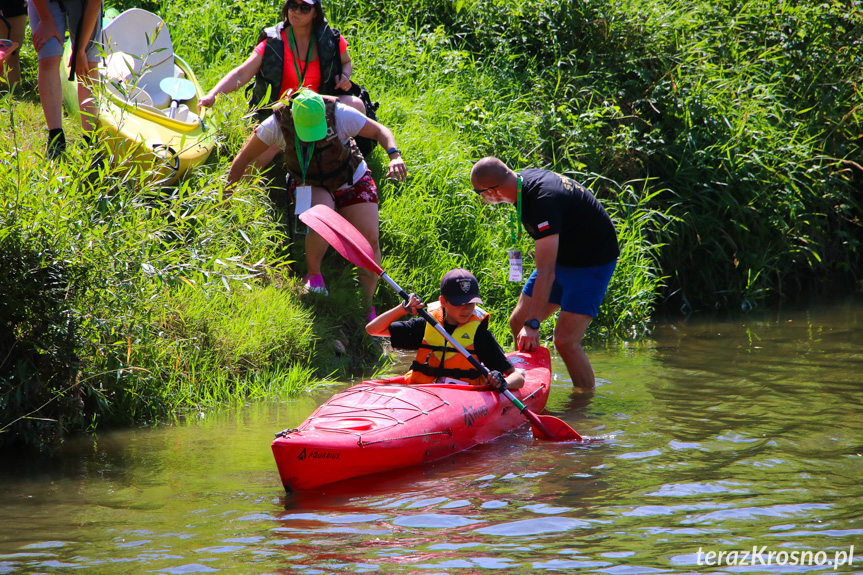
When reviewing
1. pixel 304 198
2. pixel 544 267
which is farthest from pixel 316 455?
pixel 304 198

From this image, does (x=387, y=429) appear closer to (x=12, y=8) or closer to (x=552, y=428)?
(x=552, y=428)

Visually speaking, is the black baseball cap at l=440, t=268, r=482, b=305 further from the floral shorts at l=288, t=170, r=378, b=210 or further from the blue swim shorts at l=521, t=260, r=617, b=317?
the floral shorts at l=288, t=170, r=378, b=210

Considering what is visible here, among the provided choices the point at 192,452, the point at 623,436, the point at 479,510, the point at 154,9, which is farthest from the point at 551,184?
the point at 154,9

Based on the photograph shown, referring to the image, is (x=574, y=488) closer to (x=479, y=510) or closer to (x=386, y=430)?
(x=479, y=510)

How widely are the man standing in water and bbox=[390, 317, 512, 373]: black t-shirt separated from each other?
435 millimetres

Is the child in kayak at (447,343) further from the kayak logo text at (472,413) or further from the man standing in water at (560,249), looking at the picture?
the man standing in water at (560,249)

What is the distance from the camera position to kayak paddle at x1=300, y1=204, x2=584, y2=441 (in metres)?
4.74

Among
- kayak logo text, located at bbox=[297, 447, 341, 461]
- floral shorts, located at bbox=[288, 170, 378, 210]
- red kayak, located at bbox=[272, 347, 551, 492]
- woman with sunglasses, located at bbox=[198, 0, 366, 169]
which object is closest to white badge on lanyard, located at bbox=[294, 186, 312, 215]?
floral shorts, located at bbox=[288, 170, 378, 210]

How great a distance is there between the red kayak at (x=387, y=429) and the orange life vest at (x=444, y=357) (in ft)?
0.41

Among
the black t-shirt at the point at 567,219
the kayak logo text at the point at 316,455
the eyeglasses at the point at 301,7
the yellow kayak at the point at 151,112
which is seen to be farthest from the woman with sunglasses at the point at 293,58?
the kayak logo text at the point at 316,455

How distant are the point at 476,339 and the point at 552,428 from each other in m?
0.66

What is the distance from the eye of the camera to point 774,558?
10.3 feet

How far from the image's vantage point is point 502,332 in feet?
23.7

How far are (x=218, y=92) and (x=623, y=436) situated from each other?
378 cm
